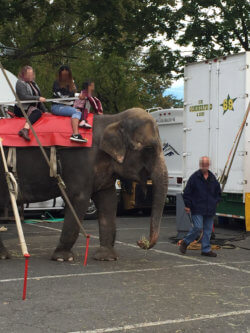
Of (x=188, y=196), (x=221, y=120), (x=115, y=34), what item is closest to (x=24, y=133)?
(x=188, y=196)

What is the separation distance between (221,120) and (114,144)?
553cm

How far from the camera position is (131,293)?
715 cm

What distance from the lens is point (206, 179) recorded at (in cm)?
1050

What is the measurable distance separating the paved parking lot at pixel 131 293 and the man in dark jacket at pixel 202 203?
0.30 metres

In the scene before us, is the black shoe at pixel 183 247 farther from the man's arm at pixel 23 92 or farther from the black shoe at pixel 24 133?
the man's arm at pixel 23 92

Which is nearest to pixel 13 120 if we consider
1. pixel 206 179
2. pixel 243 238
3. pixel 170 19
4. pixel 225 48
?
pixel 206 179

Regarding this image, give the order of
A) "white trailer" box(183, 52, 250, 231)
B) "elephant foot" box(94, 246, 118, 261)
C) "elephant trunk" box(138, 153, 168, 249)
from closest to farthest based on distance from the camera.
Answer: "elephant trunk" box(138, 153, 168, 249)
"elephant foot" box(94, 246, 118, 261)
"white trailer" box(183, 52, 250, 231)

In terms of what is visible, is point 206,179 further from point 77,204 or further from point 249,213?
point 249,213

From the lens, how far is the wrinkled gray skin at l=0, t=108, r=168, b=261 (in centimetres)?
923

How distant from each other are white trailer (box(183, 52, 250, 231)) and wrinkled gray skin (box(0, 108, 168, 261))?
4.62 m


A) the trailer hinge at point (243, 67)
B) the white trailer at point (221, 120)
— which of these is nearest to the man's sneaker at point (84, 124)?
the white trailer at point (221, 120)

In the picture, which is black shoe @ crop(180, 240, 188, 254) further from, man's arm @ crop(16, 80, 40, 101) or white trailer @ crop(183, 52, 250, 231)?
man's arm @ crop(16, 80, 40, 101)

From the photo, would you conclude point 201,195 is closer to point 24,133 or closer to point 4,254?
point 24,133

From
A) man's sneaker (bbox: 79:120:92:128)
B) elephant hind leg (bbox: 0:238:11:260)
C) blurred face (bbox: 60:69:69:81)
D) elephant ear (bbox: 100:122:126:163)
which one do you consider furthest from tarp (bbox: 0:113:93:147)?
elephant hind leg (bbox: 0:238:11:260)
